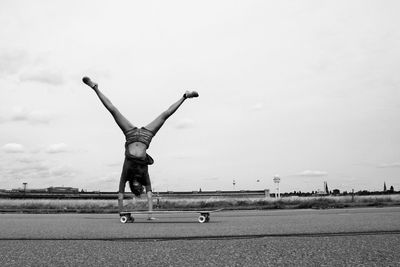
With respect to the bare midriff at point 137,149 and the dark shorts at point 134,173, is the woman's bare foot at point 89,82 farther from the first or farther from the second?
the dark shorts at point 134,173

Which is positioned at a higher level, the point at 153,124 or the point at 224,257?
the point at 153,124

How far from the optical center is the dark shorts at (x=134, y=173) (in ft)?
37.4

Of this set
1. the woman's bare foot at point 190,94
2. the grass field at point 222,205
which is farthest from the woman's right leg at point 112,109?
the grass field at point 222,205

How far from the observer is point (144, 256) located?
3.69 m

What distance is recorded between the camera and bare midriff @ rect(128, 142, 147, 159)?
37.1 ft

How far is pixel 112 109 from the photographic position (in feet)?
39.8

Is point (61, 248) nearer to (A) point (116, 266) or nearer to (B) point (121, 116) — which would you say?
(A) point (116, 266)

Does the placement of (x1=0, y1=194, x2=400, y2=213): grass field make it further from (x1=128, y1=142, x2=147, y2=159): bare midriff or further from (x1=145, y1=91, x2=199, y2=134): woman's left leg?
(x1=128, y1=142, x2=147, y2=159): bare midriff

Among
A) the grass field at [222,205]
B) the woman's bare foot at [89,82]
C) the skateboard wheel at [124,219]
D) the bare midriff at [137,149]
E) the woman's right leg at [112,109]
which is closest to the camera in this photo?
the skateboard wheel at [124,219]

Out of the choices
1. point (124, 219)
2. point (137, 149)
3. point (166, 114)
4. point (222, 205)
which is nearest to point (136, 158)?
point (137, 149)

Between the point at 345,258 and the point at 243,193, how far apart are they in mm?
61928

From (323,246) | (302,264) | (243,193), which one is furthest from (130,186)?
(243,193)

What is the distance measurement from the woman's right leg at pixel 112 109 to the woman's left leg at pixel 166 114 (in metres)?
0.55

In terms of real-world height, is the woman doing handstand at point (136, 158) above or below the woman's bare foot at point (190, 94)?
below
